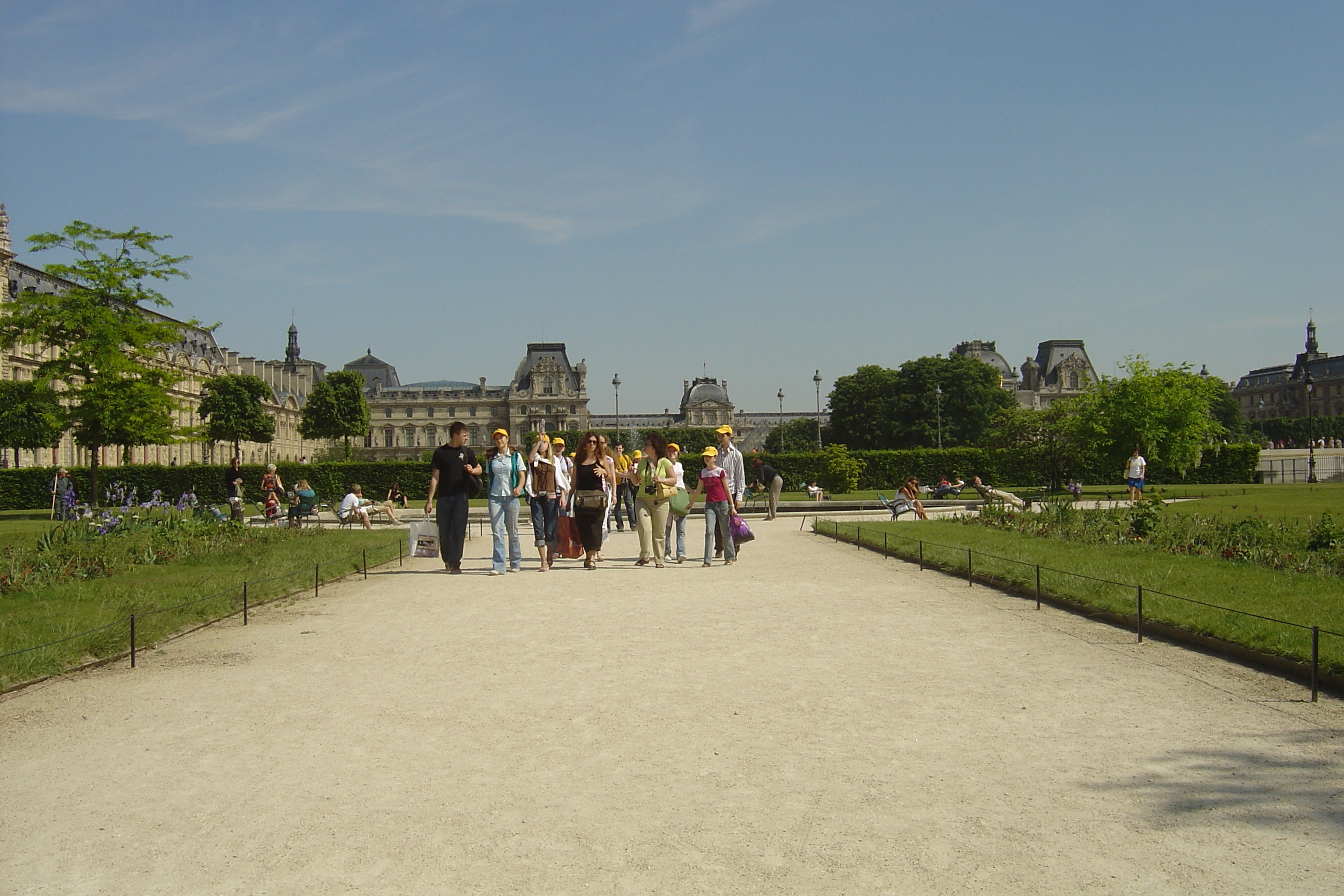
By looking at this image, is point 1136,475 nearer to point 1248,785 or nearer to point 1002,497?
point 1002,497

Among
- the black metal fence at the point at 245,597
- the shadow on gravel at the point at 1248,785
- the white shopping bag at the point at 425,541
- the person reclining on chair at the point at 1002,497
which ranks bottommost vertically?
the shadow on gravel at the point at 1248,785

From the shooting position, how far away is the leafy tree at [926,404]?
6806 centimetres

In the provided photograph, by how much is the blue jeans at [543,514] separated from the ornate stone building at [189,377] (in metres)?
23.2

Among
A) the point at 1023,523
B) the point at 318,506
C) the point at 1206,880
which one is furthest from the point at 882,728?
the point at 318,506

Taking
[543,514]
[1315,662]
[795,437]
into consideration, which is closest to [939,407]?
[795,437]

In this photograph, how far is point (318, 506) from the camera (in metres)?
23.0

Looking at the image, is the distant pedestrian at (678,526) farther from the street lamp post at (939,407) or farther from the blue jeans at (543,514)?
the street lamp post at (939,407)

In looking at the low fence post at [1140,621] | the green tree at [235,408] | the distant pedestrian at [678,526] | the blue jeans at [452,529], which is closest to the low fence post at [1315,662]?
the low fence post at [1140,621]

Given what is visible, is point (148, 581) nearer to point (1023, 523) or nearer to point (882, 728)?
point (882, 728)

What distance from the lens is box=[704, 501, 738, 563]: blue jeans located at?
12719 mm

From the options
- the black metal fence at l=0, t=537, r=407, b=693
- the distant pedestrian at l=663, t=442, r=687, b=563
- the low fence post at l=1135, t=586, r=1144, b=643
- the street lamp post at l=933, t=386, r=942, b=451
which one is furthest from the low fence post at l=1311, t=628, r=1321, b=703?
the street lamp post at l=933, t=386, r=942, b=451

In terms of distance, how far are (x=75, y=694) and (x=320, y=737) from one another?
1.90m

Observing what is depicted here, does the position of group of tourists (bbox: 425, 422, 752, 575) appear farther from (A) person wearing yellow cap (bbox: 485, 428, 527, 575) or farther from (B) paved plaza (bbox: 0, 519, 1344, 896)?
(B) paved plaza (bbox: 0, 519, 1344, 896)

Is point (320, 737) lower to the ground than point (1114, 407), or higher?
lower
